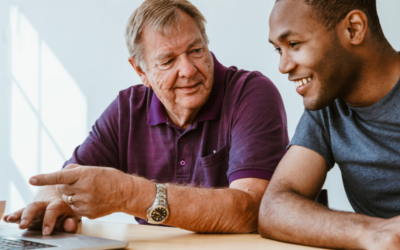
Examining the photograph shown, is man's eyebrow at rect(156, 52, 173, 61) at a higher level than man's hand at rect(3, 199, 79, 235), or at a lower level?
higher

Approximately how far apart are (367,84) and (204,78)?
62 centimetres

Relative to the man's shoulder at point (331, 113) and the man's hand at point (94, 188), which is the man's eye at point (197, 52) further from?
the man's hand at point (94, 188)

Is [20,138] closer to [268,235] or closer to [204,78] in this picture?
[204,78]

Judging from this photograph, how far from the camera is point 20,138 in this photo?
391 cm

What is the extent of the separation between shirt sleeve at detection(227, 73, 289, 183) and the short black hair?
1.32ft

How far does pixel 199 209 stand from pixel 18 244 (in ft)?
1.50

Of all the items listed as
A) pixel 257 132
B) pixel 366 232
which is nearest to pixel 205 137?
pixel 257 132

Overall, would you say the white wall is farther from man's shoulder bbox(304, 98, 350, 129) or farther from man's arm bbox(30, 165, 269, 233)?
man's arm bbox(30, 165, 269, 233)

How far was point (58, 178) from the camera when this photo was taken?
3.37 ft

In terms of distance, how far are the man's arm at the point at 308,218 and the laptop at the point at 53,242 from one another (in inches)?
16.0

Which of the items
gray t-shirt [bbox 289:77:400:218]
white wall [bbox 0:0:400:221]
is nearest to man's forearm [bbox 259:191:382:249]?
gray t-shirt [bbox 289:77:400:218]

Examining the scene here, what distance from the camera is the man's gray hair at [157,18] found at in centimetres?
156

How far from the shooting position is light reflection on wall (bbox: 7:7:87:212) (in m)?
3.74

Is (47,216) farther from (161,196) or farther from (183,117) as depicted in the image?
(183,117)
